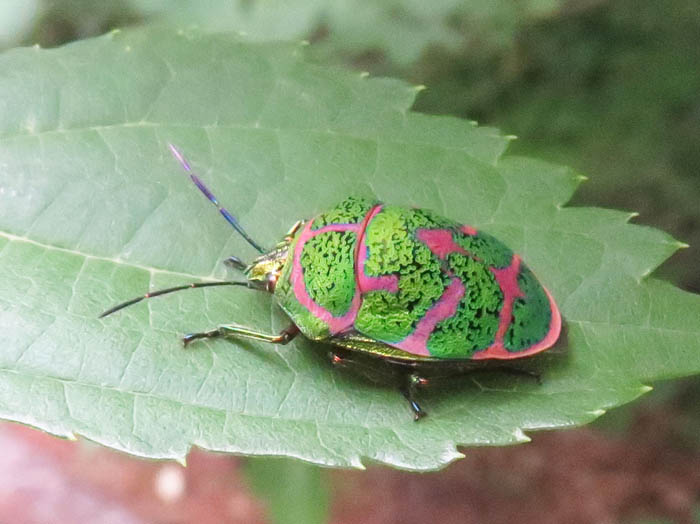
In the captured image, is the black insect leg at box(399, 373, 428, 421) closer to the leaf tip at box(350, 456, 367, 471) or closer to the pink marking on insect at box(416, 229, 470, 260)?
the leaf tip at box(350, 456, 367, 471)

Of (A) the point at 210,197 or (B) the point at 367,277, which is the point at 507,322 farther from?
(A) the point at 210,197

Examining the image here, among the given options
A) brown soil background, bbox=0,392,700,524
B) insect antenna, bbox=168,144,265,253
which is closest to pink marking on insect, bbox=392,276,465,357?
insect antenna, bbox=168,144,265,253

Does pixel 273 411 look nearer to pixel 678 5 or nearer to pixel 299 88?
pixel 299 88

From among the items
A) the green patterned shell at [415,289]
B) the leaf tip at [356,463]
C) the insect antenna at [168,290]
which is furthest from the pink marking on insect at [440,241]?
the leaf tip at [356,463]

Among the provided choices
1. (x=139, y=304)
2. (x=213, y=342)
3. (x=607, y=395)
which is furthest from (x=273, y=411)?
(x=607, y=395)

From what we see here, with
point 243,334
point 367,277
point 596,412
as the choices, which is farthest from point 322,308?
point 596,412

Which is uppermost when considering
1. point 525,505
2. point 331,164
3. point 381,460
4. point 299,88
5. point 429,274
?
point 299,88
